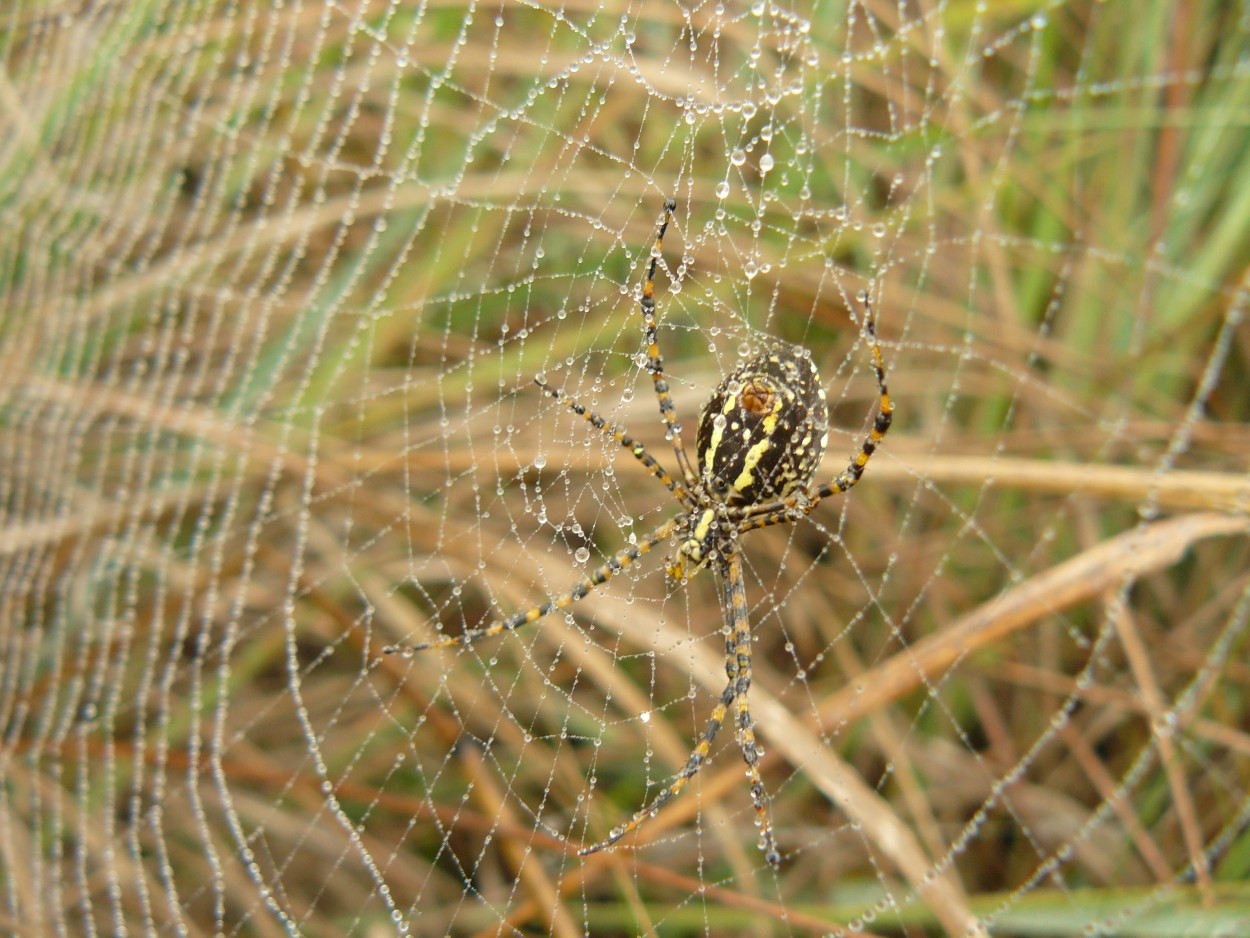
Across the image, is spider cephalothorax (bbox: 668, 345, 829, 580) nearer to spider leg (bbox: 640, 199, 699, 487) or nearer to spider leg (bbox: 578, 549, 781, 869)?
spider leg (bbox: 640, 199, 699, 487)

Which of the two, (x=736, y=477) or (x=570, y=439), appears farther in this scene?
(x=570, y=439)

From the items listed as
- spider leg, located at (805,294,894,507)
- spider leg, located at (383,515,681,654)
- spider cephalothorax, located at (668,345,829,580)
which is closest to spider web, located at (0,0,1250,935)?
spider leg, located at (383,515,681,654)

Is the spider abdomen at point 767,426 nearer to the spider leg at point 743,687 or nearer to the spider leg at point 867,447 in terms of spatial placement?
the spider leg at point 867,447

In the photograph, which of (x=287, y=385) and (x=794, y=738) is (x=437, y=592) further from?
(x=794, y=738)

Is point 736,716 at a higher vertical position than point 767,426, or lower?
lower

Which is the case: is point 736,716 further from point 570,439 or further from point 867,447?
point 570,439

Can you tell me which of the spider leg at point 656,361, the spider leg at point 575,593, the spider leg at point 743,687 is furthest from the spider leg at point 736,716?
the spider leg at point 656,361

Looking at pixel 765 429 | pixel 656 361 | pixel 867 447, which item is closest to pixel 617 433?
pixel 656 361

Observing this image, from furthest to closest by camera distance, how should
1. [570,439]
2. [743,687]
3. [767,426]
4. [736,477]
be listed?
[570,439], [743,687], [736,477], [767,426]
